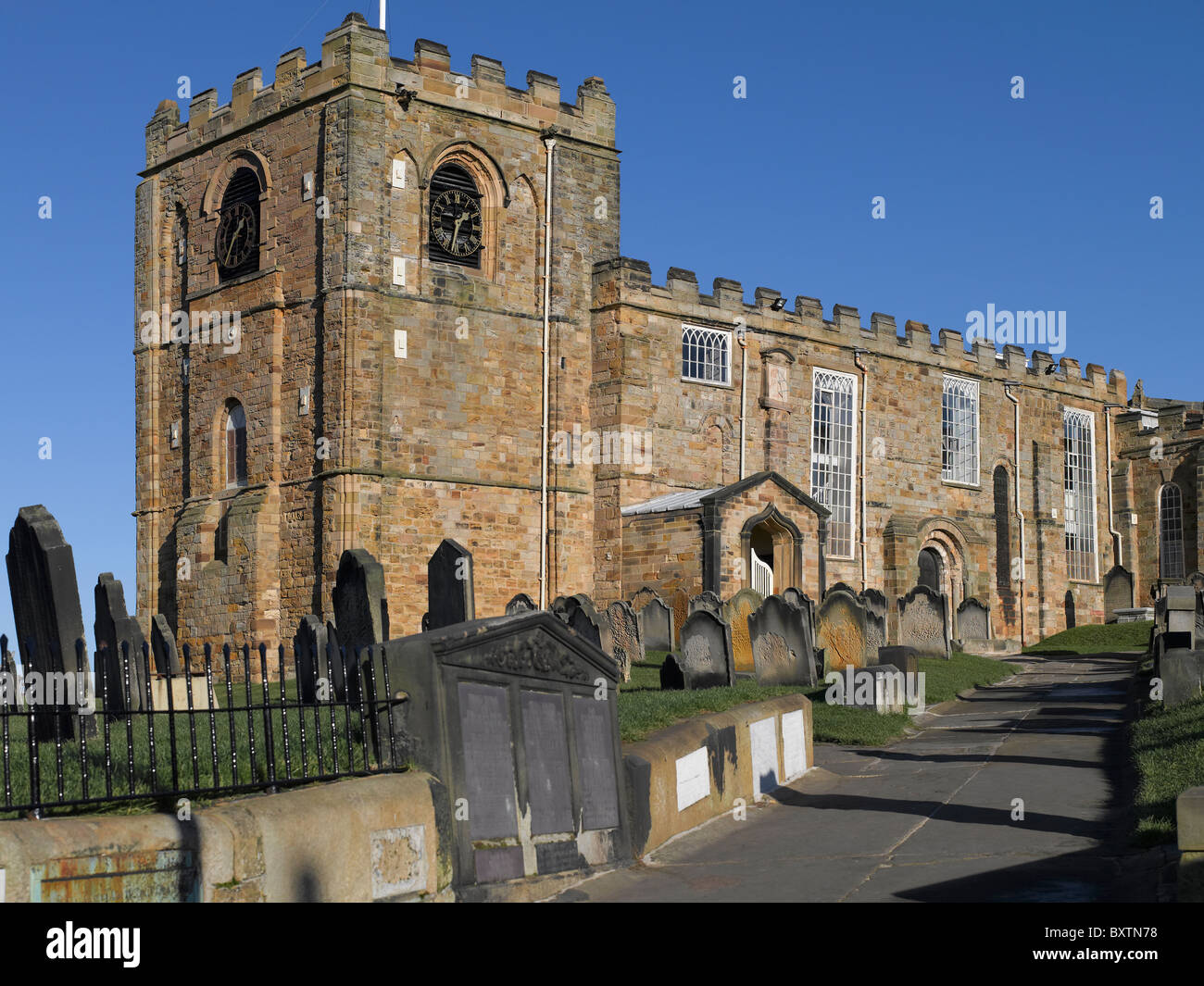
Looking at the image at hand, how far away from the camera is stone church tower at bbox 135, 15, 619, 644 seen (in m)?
29.5

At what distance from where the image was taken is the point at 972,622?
32.5 meters

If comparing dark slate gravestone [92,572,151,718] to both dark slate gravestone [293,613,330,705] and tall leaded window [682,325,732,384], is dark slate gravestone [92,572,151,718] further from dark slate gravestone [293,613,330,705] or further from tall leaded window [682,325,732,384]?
tall leaded window [682,325,732,384]

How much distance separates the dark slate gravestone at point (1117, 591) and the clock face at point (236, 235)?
28.6m

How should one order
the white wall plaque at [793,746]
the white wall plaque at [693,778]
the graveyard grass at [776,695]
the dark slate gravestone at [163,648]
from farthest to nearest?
1. the dark slate gravestone at [163,648]
2. the white wall plaque at [793,746]
3. the graveyard grass at [776,695]
4. the white wall plaque at [693,778]

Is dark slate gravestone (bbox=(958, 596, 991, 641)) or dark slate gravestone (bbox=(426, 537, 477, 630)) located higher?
dark slate gravestone (bbox=(426, 537, 477, 630))

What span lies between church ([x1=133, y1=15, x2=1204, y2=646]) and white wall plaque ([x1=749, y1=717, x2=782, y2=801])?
1669 cm

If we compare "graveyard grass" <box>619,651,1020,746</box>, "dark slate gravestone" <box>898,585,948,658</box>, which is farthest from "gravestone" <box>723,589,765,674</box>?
"dark slate gravestone" <box>898,585,948,658</box>

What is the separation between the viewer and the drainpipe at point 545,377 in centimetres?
3183

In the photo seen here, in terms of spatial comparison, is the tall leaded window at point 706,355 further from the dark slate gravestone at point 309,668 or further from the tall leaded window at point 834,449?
the dark slate gravestone at point 309,668

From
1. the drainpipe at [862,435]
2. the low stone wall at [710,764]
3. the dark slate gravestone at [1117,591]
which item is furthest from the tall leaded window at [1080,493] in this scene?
the low stone wall at [710,764]

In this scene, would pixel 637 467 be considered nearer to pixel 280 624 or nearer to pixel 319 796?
pixel 280 624
